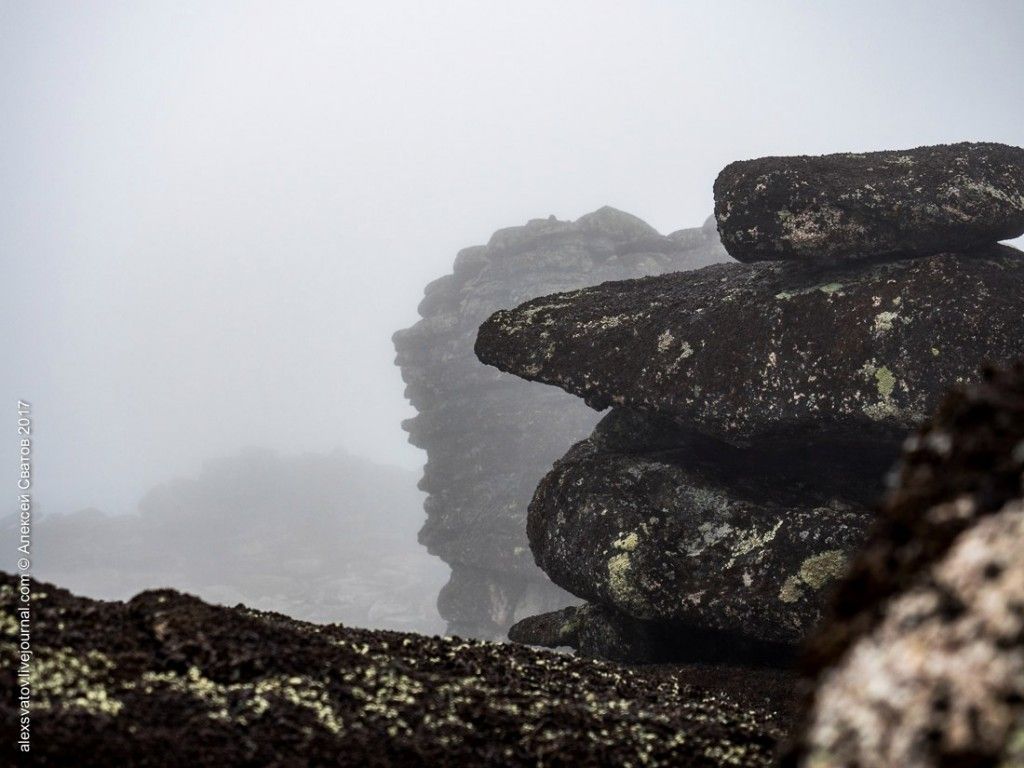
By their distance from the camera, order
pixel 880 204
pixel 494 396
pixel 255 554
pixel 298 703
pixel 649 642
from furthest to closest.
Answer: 1. pixel 255 554
2. pixel 494 396
3. pixel 649 642
4. pixel 880 204
5. pixel 298 703

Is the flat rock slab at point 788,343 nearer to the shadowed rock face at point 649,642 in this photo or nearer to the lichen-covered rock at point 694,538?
the lichen-covered rock at point 694,538

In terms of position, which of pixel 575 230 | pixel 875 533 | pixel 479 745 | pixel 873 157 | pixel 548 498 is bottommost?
pixel 479 745

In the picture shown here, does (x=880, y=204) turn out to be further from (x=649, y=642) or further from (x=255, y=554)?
(x=255, y=554)

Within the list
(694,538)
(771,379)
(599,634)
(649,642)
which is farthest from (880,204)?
(599,634)

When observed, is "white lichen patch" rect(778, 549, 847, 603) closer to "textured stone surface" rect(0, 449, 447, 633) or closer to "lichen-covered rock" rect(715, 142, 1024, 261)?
"lichen-covered rock" rect(715, 142, 1024, 261)

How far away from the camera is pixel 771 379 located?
18422 mm

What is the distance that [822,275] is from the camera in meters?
19.8

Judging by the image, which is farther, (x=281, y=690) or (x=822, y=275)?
(x=822, y=275)

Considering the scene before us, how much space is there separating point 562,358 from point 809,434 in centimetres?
689

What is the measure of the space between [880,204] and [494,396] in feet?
219

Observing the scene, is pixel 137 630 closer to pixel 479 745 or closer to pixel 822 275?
pixel 479 745

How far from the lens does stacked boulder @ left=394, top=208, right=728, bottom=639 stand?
76.2 meters

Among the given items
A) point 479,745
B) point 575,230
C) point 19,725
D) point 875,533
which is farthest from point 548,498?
point 575,230

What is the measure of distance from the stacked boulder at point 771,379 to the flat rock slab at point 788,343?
0.16 ft
